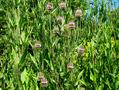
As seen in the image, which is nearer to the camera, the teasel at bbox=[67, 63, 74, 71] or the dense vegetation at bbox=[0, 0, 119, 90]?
the teasel at bbox=[67, 63, 74, 71]

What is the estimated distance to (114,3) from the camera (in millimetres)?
5168

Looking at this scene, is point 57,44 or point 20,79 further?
point 57,44

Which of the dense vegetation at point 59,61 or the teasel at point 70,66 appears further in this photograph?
the dense vegetation at point 59,61

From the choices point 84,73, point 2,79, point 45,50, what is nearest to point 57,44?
point 45,50

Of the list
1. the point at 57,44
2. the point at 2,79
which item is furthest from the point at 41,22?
the point at 2,79

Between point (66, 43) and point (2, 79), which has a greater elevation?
point (66, 43)

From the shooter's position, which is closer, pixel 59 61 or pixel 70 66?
pixel 70 66

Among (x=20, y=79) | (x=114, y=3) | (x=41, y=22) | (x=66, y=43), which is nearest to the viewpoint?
(x=20, y=79)

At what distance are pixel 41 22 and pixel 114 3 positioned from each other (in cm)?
105

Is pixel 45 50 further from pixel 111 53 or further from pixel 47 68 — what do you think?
pixel 111 53

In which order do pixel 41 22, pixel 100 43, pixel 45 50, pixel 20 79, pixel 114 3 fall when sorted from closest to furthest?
pixel 20 79 → pixel 45 50 → pixel 100 43 → pixel 41 22 → pixel 114 3

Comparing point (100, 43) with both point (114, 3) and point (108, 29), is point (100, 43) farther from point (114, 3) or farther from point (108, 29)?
point (114, 3)

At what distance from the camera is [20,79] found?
343 centimetres

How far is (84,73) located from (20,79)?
868 millimetres
